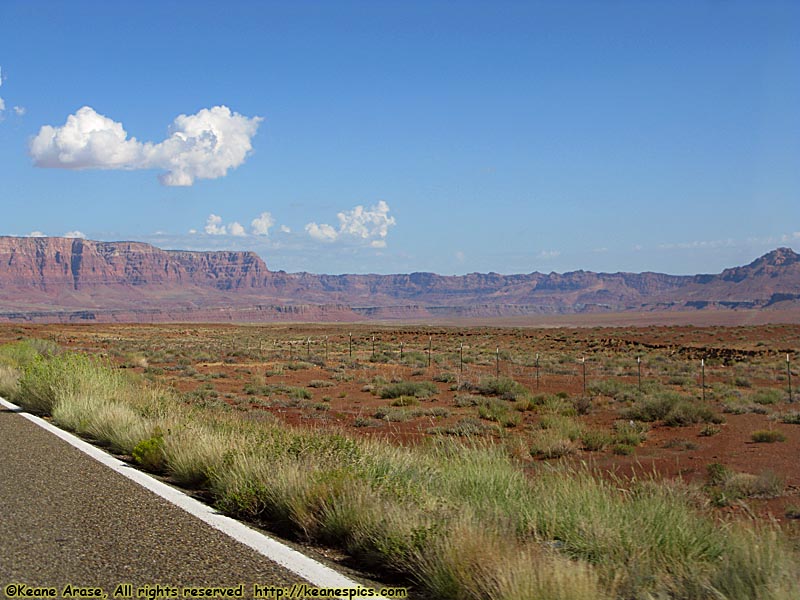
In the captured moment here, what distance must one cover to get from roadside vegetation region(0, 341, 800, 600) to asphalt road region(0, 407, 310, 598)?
0.77 metres

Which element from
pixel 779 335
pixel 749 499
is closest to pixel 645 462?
pixel 749 499

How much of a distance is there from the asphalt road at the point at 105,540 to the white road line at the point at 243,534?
0.34ft

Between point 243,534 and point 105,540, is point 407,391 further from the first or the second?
point 105,540

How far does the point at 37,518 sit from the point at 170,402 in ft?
24.2

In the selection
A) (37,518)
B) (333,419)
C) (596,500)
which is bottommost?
(333,419)

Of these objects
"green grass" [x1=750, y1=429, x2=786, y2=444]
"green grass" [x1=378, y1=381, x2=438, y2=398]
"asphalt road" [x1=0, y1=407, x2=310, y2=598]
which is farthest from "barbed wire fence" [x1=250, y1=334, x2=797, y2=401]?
"asphalt road" [x1=0, y1=407, x2=310, y2=598]

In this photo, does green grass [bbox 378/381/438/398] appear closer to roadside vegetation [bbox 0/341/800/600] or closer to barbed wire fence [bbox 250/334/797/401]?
barbed wire fence [bbox 250/334/797/401]

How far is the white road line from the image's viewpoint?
5.41 meters

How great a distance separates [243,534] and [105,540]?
1082 mm

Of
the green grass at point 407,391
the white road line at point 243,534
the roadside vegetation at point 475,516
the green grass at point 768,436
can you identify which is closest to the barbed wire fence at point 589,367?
the green grass at point 407,391

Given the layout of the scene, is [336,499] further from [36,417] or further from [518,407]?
[518,407]

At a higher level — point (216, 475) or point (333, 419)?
point (216, 475)

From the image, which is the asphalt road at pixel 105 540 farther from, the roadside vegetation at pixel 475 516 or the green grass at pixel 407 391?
the green grass at pixel 407 391

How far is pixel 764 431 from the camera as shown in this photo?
1656cm
